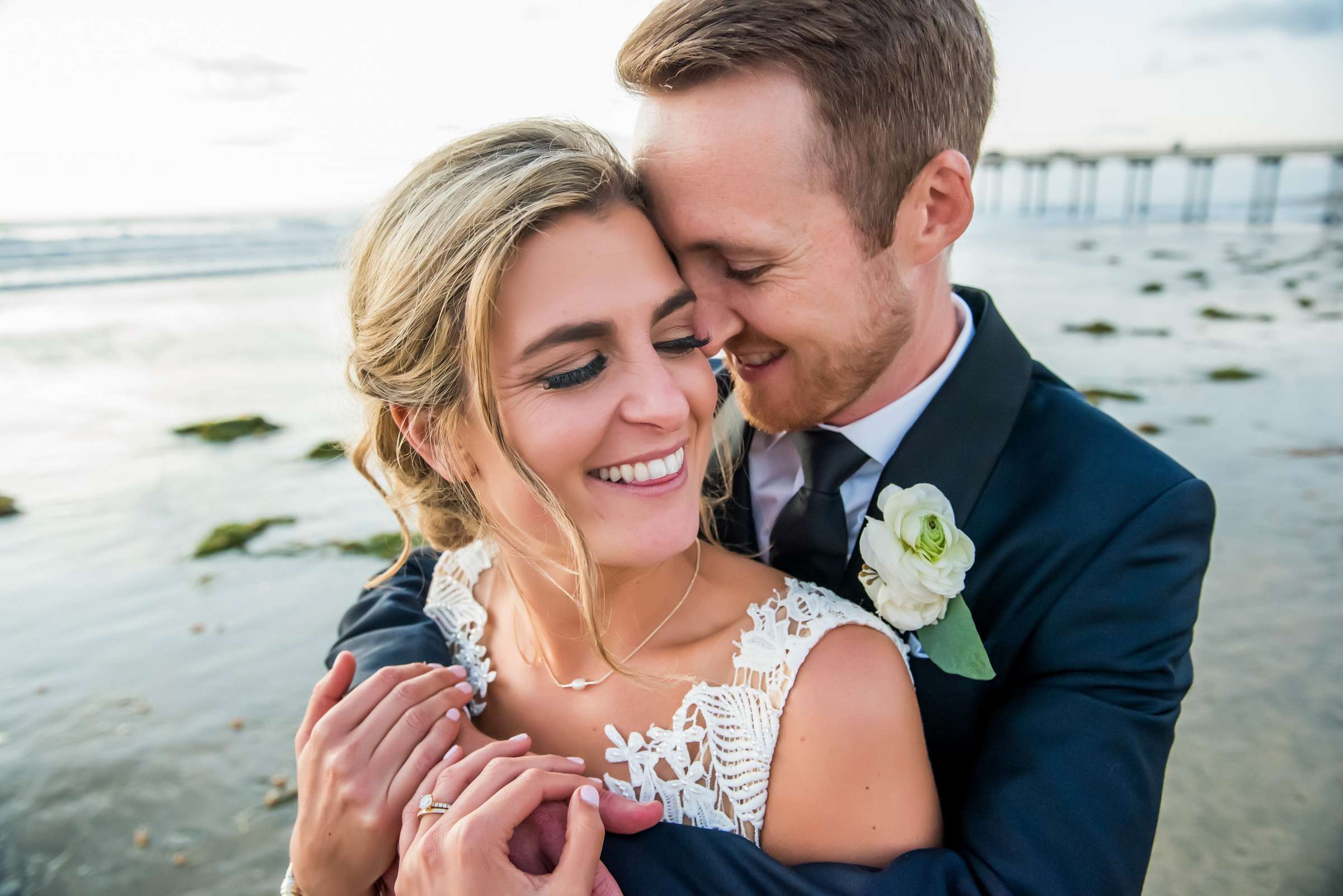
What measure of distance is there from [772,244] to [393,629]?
1.68m

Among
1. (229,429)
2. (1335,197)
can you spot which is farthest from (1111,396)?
(1335,197)

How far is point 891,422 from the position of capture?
110 inches

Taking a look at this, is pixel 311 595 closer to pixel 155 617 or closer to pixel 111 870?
pixel 155 617

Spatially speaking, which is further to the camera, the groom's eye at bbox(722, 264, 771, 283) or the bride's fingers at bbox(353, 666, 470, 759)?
the groom's eye at bbox(722, 264, 771, 283)

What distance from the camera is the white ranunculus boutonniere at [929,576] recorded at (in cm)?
213

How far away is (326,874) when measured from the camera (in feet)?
6.99

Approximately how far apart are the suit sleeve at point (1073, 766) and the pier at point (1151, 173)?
139 ft

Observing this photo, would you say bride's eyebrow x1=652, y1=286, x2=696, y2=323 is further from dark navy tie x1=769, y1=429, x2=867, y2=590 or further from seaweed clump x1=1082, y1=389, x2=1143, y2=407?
seaweed clump x1=1082, y1=389, x2=1143, y2=407

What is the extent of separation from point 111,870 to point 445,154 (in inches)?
120

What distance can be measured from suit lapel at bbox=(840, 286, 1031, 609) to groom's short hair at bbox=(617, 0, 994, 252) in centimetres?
49

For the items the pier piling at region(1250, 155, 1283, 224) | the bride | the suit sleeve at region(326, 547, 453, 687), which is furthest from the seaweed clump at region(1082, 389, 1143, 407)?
the pier piling at region(1250, 155, 1283, 224)

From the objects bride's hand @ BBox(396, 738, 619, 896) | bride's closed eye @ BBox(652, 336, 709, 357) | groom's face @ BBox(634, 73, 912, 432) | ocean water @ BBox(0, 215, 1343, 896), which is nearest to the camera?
bride's hand @ BBox(396, 738, 619, 896)

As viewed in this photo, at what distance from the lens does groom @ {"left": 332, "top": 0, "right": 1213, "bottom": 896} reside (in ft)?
6.54

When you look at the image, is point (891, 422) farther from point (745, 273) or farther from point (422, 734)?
point (422, 734)
